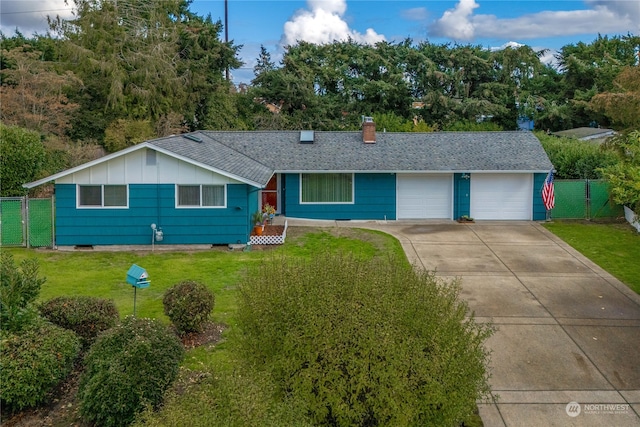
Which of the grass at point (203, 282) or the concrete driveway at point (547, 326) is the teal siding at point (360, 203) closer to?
the grass at point (203, 282)

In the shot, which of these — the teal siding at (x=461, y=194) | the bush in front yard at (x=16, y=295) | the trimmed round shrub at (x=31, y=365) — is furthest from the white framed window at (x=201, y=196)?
the teal siding at (x=461, y=194)

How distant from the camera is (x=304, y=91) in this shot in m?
38.6

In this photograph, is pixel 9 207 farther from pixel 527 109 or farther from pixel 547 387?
pixel 527 109

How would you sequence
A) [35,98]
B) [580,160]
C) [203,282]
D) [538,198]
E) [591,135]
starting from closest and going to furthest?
[203,282] → [538,198] → [580,160] → [35,98] → [591,135]

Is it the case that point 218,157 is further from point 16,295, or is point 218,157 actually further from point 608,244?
point 608,244

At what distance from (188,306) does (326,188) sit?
13179 millimetres

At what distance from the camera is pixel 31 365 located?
689cm

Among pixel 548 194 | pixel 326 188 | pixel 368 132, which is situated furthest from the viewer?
pixel 368 132

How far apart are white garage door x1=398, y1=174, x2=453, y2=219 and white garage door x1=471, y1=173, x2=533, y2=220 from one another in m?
1.04

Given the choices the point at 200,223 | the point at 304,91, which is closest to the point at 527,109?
the point at 304,91

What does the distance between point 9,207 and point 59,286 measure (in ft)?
19.4

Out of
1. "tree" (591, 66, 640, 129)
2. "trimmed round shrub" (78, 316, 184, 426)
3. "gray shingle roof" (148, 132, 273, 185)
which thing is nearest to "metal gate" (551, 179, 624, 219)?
"tree" (591, 66, 640, 129)

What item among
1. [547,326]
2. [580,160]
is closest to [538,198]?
[580,160]

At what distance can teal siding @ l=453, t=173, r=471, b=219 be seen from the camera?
21.7 m
